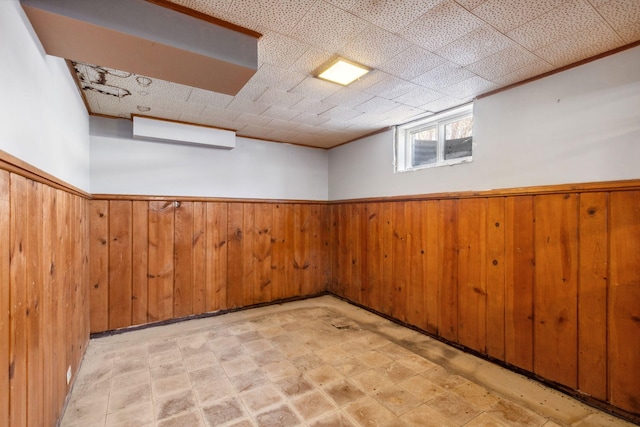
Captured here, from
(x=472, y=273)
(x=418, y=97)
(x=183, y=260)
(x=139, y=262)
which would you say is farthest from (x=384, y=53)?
(x=139, y=262)

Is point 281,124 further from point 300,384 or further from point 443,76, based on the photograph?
point 300,384

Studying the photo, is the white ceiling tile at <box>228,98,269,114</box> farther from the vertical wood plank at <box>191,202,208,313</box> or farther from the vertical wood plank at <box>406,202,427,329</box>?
the vertical wood plank at <box>406,202,427,329</box>

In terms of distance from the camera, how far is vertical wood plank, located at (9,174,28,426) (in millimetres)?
1233

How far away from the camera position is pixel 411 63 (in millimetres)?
2193

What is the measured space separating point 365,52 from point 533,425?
2.71m

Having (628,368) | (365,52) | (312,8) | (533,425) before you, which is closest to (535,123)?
(365,52)

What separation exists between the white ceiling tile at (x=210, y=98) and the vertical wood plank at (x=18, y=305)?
1.72 metres

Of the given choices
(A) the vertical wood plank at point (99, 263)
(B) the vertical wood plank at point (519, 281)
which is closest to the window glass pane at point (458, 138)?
(B) the vertical wood plank at point (519, 281)

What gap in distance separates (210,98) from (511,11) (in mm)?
2480

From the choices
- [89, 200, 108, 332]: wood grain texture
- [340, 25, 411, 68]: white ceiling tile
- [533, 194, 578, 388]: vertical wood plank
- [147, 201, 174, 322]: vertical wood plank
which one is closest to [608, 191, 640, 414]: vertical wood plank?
[533, 194, 578, 388]: vertical wood plank

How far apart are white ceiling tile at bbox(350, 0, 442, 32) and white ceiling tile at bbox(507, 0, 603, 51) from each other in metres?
0.65

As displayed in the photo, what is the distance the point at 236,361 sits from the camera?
273 cm

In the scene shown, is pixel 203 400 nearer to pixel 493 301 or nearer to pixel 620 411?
pixel 493 301

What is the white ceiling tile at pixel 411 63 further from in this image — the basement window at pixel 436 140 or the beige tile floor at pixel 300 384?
the beige tile floor at pixel 300 384
